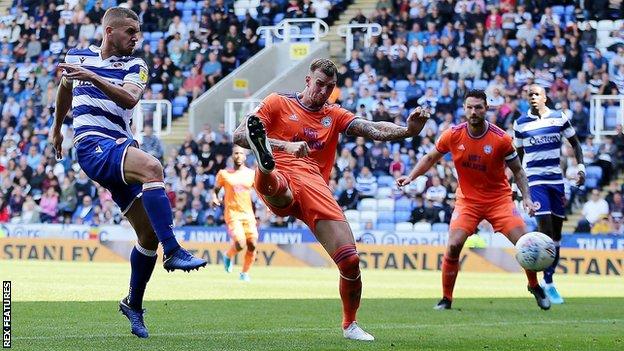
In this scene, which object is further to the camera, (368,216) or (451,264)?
(368,216)

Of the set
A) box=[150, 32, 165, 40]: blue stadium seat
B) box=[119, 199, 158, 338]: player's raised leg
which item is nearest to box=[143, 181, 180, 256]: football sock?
box=[119, 199, 158, 338]: player's raised leg

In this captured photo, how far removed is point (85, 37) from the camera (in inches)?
1512

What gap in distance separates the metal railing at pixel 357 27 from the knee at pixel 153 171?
24.2m

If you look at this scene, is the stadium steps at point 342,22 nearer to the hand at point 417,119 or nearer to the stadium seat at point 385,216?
the stadium seat at point 385,216

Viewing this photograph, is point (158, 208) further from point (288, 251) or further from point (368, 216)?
point (368, 216)

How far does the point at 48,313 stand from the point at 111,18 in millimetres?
3920

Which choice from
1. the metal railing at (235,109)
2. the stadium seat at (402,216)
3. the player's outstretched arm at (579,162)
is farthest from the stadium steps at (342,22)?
the player's outstretched arm at (579,162)

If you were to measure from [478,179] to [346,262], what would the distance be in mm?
4913

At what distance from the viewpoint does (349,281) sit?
10602 mm

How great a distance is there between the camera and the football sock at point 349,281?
10.5m

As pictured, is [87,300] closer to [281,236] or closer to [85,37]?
[281,236]

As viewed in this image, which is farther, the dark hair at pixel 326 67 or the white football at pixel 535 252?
the white football at pixel 535 252

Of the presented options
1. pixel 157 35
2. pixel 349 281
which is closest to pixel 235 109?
pixel 157 35

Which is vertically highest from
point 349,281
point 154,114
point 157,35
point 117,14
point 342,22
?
point 117,14
